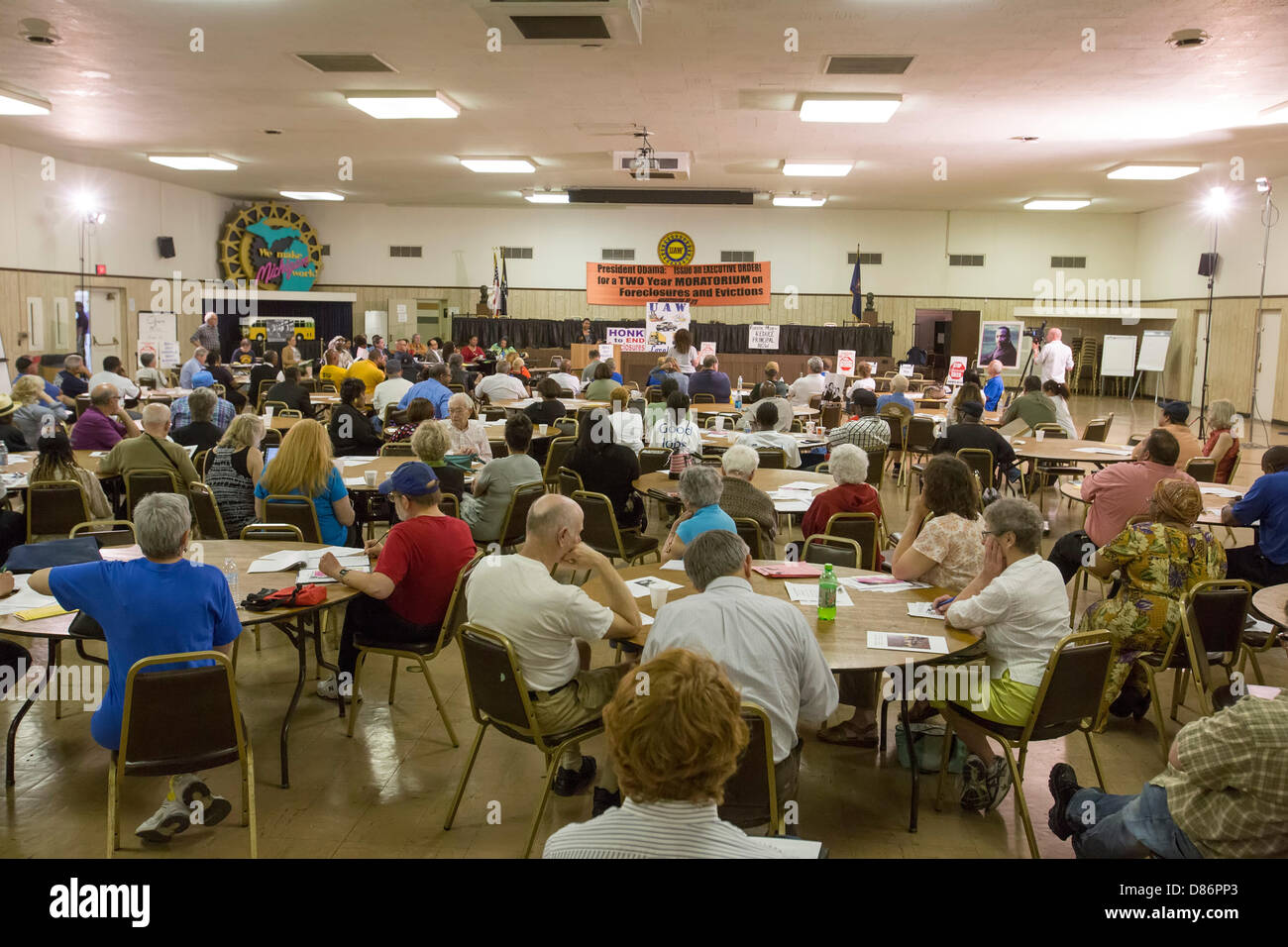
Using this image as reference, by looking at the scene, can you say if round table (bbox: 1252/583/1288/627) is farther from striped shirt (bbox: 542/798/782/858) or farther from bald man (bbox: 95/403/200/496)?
bald man (bbox: 95/403/200/496)

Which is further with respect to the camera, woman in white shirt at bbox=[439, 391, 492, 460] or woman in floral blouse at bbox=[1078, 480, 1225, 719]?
woman in white shirt at bbox=[439, 391, 492, 460]

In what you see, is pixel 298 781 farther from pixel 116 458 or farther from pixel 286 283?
pixel 286 283

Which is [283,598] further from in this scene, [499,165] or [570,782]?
[499,165]

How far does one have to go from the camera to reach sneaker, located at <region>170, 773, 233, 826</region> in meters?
3.66

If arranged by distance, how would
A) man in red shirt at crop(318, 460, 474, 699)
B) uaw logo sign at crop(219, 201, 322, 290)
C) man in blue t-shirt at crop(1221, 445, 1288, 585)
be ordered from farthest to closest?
uaw logo sign at crop(219, 201, 322, 290) → man in blue t-shirt at crop(1221, 445, 1288, 585) → man in red shirt at crop(318, 460, 474, 699)

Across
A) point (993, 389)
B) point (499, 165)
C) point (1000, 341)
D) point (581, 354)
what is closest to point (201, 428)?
point (499, 165)

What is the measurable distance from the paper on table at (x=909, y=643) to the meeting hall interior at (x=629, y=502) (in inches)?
0.9

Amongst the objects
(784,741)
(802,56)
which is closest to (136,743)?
(784,741)

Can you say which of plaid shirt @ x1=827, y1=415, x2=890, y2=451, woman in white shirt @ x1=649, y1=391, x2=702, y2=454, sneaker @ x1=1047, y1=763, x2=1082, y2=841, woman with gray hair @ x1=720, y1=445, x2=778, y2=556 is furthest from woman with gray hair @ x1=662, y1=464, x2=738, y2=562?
plaid shirt @ x1=827, y1=415, x2=890, y2=451

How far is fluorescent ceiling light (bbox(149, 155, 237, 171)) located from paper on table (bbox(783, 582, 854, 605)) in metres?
13.8

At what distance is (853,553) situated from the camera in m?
4.81

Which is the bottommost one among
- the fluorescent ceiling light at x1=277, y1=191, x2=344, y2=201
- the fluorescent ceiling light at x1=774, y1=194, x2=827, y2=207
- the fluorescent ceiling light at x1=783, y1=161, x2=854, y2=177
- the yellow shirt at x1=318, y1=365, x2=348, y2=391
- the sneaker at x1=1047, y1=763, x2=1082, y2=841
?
the sneaker at x1=1047, y1=763, x2=1082, y2=841

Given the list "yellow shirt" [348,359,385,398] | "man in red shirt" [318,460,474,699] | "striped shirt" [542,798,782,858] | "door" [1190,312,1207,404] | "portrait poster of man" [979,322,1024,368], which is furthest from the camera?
"portrait poster of man" [979,322,1024,368]

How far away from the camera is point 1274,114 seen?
1016 cm
